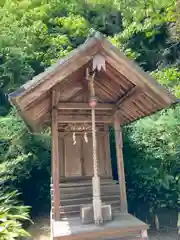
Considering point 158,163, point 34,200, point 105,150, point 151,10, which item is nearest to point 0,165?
point 34,200

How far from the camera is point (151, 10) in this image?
464 inches

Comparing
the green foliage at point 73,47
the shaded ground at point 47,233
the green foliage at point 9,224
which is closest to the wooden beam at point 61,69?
the green foliage at point 9,224

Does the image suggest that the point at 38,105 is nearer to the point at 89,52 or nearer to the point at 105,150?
the point at 89,52

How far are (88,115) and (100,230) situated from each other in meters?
2.80

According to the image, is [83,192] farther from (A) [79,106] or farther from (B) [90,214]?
(A) [79,106]

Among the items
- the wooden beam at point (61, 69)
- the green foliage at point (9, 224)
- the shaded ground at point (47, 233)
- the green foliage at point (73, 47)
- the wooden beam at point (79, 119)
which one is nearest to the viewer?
the wooden beam at point (61, 69)

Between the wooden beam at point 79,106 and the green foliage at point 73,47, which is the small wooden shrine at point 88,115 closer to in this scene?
the wooden beam at point 79,106

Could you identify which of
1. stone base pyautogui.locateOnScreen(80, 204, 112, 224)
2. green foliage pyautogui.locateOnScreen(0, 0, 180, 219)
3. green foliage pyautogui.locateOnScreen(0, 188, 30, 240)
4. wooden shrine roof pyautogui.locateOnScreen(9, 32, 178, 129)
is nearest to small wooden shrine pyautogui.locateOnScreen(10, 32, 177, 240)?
wooden shrine roof pyautogui.locateOnScreen(9, 32, 178, 129)

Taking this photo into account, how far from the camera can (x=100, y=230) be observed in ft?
12.3

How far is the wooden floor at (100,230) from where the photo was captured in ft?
12.0

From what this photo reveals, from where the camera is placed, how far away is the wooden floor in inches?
145

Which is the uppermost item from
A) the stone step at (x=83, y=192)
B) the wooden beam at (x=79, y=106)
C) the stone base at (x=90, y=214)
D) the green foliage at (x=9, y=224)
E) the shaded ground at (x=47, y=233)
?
the wooden beam at (x=79, y=106)

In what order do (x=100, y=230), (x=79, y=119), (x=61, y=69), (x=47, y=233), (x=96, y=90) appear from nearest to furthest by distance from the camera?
(x=100, y=230) → (x=61, y=69) → (x=96, y=90) → (x=79, y=119) → (x=47, y=233)

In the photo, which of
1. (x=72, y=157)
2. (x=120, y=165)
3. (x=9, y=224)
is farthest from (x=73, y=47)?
(x=9, y=224)
